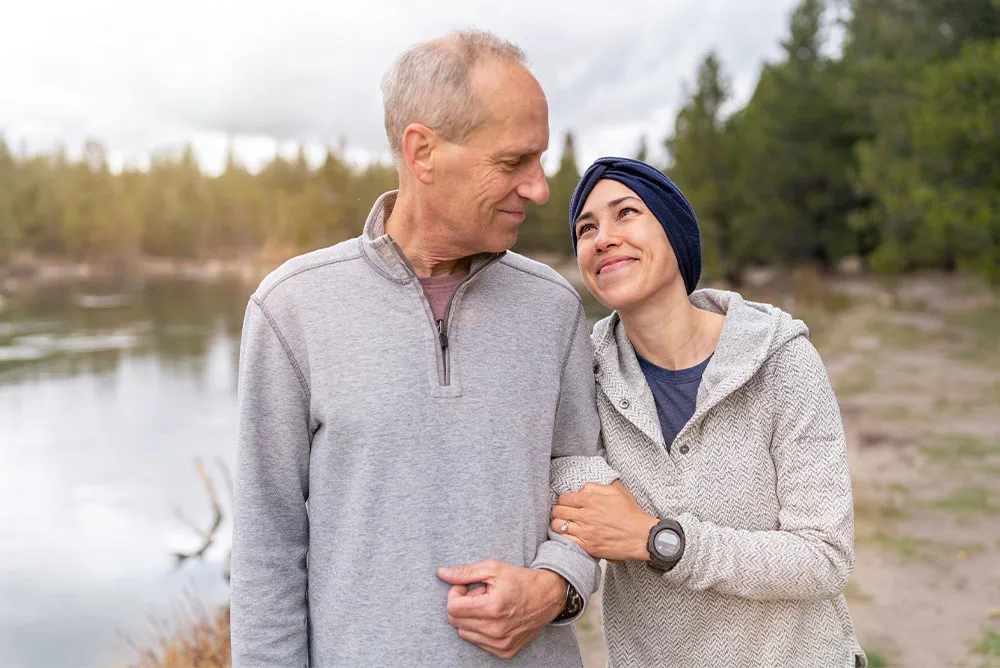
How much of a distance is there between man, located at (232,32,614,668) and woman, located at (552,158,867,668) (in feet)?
0.78

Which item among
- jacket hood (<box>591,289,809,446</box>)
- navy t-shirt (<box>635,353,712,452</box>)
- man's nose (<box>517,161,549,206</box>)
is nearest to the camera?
man's nose (<box>517,161,549,206</box>)

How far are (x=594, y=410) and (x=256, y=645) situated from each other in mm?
881

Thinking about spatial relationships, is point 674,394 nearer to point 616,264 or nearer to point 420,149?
point 616,264

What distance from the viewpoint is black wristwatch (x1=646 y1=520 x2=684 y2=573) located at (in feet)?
6.23

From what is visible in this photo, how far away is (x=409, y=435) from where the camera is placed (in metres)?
1.76

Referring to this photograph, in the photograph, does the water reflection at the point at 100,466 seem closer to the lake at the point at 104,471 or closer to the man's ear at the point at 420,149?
the lake at the point at 104,471

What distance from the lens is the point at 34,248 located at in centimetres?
5700

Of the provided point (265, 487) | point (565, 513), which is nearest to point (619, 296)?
point (565, 513)

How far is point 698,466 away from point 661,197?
616mm

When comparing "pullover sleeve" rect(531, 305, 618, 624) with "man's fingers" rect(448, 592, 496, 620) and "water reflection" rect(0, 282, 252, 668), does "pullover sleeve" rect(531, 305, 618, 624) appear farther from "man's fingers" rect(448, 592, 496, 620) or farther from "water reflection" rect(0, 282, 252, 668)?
"water reflection" rect(0, 282, 252, 668)

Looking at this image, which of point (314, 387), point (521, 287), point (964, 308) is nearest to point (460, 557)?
point (314, 387)

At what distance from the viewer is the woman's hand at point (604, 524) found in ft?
6.27

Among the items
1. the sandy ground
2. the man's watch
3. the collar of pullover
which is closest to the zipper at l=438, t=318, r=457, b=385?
the collar of pullover

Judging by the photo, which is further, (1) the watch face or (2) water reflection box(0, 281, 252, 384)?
(2) water reflection box(0, 281, 252, 384)
